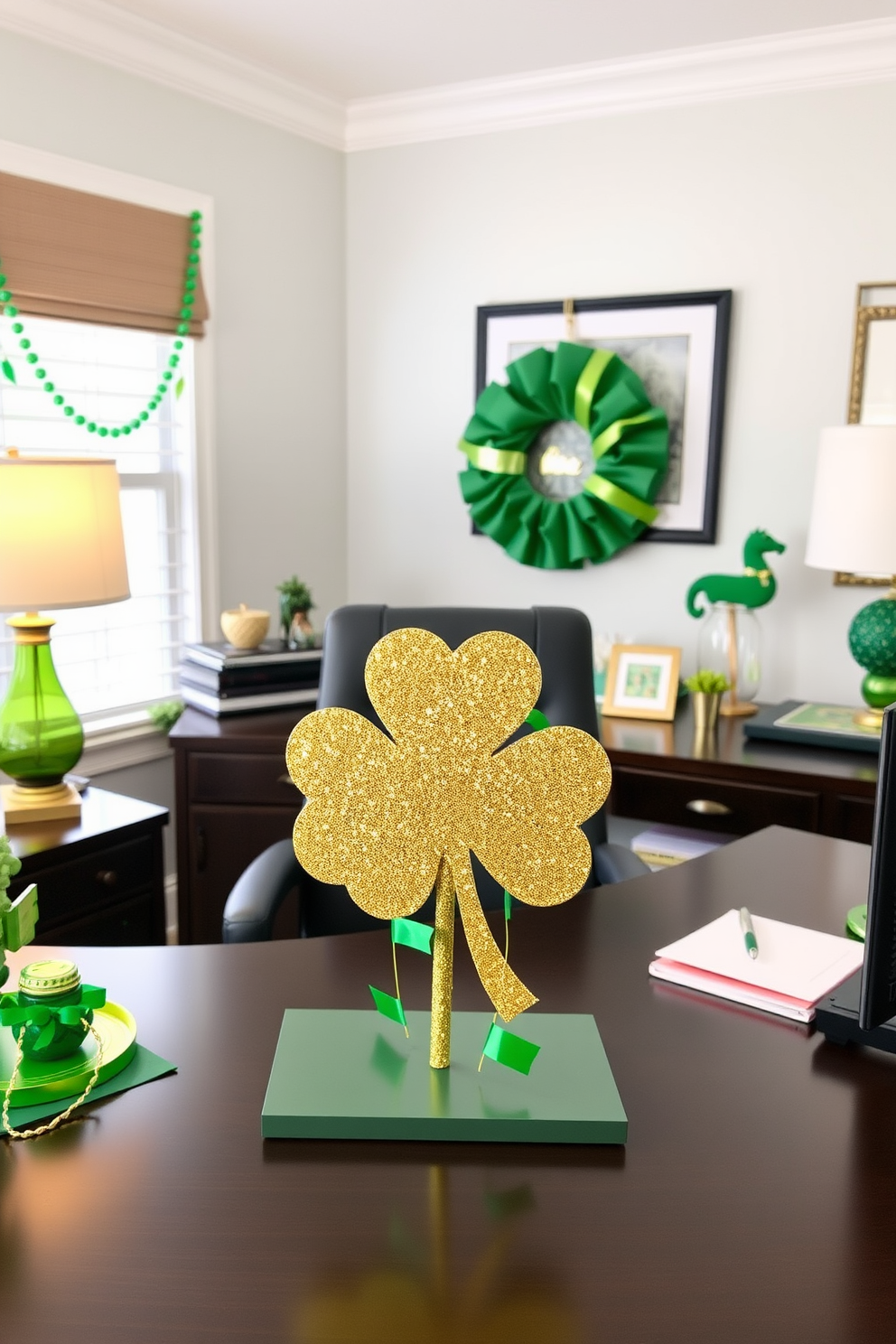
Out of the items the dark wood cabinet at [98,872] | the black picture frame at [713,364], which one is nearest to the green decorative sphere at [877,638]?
the black picture frame at [713,364]

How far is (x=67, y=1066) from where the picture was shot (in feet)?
3.51

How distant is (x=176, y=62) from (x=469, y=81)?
2.71ft

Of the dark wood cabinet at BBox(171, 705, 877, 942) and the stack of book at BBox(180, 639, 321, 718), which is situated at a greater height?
the stack of book at BBox(180, 639, 321, 718)

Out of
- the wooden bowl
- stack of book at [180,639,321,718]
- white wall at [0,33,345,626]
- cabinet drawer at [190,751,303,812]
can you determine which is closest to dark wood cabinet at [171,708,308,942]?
cabinet drawer at [190,751,303,812]

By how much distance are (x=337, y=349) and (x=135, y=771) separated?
150 cm

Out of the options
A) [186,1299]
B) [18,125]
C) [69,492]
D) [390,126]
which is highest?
[390,126]

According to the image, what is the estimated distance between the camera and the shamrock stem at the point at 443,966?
1.04 m

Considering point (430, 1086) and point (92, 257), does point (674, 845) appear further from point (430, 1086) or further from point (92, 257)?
point (92, 257)

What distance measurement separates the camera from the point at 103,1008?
1185mm

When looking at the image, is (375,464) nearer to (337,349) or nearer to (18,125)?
(337,349)

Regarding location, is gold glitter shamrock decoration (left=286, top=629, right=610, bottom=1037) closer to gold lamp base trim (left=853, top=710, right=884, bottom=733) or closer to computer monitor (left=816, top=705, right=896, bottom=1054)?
computer monitor (left=816, top=705, right=896, bottom=1054)

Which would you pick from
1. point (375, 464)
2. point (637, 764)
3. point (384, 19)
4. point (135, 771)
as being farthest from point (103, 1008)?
point (375, 464)

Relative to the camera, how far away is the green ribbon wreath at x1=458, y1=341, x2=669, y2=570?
10.5ft

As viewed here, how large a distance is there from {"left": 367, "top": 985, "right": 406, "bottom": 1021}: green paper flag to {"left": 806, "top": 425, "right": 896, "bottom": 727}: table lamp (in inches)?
69.9
